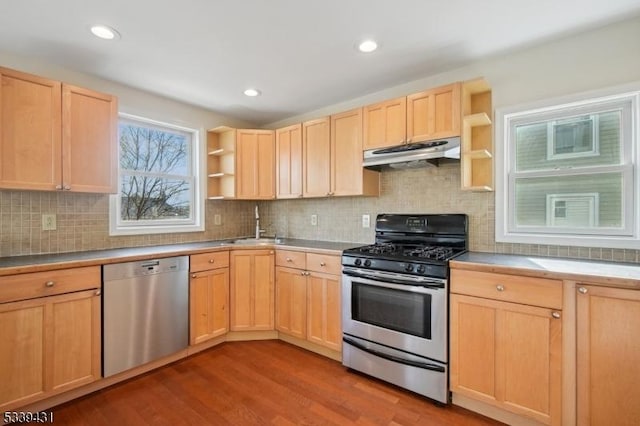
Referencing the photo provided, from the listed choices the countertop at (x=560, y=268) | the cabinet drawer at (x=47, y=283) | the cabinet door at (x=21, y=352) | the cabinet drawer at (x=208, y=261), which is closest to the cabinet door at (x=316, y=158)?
the cabinet drawer at (x=208, y=261)

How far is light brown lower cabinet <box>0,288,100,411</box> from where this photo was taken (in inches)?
71.5

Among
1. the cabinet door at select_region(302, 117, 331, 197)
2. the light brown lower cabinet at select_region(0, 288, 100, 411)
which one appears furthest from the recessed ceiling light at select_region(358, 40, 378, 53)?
the light brown lower cabinet at select_region(0, 288, 100, 411)

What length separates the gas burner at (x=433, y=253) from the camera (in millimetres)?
2191

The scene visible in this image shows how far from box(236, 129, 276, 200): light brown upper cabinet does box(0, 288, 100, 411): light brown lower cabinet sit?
177 centimetres

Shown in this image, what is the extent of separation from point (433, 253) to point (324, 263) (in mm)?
929

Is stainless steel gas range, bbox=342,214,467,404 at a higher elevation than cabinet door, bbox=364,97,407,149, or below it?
below

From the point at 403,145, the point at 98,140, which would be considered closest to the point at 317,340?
the point at 403,145

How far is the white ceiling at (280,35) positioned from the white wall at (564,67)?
0.32 ft

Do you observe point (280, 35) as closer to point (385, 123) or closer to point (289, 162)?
point (385, 123)

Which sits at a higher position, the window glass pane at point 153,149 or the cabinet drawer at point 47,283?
the window glass pane at point 153,149

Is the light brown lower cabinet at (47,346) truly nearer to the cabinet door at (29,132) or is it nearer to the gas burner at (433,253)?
the cabinet door at (29,132)

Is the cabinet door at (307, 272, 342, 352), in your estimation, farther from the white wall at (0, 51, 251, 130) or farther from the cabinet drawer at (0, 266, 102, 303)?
the white wall at (0, 51, 251, 130)

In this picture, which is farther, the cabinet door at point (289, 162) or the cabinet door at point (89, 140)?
the cabinet door at point (289, 162)

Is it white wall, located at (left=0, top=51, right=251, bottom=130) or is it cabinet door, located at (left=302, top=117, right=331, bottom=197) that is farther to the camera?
cabinet door, located at (left=302, top=117, right=331, bottom=197)
